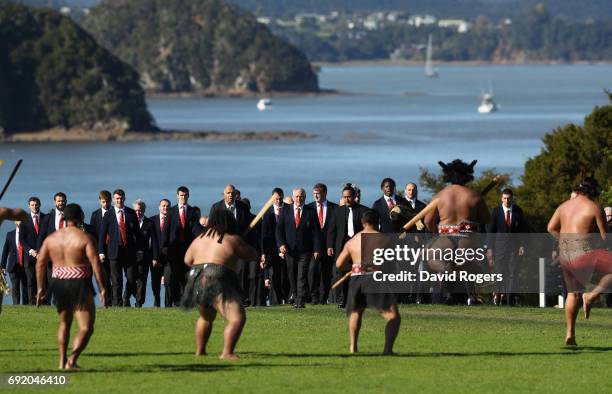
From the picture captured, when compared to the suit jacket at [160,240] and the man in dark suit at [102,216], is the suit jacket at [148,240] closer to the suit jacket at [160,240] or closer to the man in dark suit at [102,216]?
the suit jacket at [160,240]

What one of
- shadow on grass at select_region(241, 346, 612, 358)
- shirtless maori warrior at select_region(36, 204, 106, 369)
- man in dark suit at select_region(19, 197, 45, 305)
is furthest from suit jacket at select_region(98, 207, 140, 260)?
shirtless maori warrior at select_region(36, 204, 106, 369)

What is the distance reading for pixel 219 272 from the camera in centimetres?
1595

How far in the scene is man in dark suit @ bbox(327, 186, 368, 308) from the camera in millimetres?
22906

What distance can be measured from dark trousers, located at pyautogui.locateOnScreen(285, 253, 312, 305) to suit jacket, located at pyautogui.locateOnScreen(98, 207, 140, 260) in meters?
2.32

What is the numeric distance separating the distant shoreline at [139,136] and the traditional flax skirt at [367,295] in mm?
159923

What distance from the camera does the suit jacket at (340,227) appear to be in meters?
23.1

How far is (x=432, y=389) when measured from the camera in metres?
15.1

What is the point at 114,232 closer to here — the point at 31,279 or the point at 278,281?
the point at 31,279

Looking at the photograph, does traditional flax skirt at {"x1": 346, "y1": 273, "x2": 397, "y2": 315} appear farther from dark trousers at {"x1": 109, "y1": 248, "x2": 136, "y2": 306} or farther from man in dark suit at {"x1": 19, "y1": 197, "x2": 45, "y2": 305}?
man in dark suit at {"x1": 19, "y1": 197, "x2": 45, "y2": 305}

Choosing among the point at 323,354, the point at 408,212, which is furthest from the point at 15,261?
the point at 323,354

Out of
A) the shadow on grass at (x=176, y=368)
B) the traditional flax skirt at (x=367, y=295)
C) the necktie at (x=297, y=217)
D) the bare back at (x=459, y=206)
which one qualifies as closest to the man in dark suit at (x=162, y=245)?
the necktie at (x=297, y=217)

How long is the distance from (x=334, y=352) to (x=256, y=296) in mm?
8258

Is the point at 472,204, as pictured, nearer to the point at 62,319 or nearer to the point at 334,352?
the point at 334,352

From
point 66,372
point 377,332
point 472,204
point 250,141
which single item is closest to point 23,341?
point 66,372
